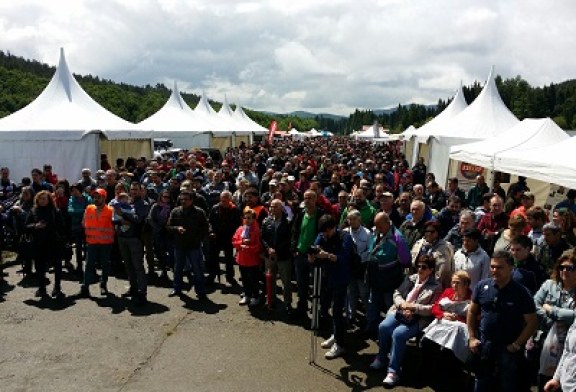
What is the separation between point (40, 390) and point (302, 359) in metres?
2.95

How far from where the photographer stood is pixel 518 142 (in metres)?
10.6

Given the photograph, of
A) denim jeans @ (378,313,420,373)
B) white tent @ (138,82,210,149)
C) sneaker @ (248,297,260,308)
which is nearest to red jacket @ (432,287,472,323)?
denim jeans @ (378,313,420,373)

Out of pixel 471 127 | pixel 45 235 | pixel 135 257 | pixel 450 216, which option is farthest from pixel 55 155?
pixel 471 127

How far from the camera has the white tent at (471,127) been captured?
52.9 ft

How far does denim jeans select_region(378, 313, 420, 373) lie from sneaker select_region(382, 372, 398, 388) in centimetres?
5

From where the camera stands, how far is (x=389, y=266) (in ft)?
18.7

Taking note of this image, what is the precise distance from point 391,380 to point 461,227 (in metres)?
2.07

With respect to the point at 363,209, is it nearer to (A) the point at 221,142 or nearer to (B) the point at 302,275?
(B) the point at 302,275

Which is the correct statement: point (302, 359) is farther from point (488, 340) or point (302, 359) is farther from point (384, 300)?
point (488, 340)

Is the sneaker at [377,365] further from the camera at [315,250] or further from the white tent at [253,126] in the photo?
the white tent at [253,126]

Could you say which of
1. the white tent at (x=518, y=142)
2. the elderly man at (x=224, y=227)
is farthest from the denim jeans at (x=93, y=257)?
the white tent at (x=518, y=142)

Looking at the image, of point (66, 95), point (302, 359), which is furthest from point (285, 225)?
point (66, 95)

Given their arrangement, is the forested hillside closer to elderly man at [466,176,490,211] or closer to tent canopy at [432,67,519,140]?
tent canopy at [432,67,519,140]

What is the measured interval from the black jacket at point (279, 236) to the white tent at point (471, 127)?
10.5 metres
